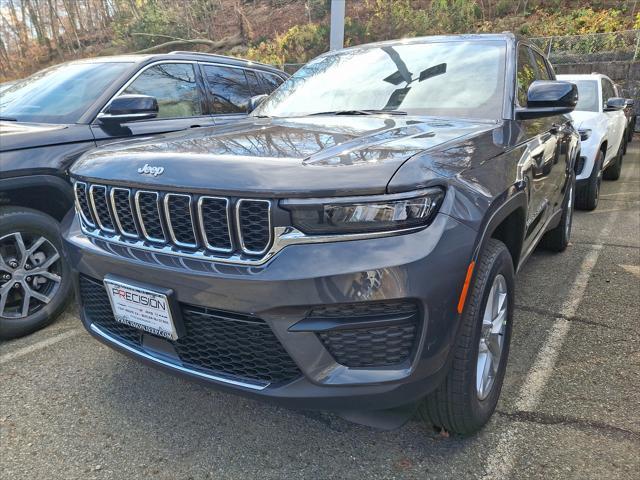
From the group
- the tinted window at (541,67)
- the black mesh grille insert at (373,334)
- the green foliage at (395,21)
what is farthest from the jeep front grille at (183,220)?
the green foliage at (395,21)

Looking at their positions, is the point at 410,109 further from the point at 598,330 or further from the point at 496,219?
the point at 598,330

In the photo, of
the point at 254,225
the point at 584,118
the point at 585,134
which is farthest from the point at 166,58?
the point at 584,118

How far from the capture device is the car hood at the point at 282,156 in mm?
1654

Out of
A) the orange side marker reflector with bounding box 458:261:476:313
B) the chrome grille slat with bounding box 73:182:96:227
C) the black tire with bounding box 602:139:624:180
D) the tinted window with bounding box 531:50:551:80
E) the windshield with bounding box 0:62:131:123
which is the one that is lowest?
the black tire with bounding box 602:139:624:180

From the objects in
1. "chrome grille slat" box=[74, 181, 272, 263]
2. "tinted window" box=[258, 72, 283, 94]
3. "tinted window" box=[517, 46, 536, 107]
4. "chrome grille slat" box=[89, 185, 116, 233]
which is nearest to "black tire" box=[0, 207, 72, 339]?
"chrome grille slat" box=[89, 185, 116, 233]

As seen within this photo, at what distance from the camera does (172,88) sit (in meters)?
4.21

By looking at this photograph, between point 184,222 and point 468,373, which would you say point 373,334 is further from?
point 184,222

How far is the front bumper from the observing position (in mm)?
1582

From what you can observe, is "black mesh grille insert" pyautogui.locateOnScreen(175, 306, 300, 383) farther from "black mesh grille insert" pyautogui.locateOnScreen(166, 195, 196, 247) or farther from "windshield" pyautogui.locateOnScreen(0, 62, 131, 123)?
"windshield" pyautogui.locateOnScreen(0, 62, 131, 123)

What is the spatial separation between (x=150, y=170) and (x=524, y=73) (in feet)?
7.86

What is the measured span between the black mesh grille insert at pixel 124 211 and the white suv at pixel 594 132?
4733 mm

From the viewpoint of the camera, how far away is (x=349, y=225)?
1.64m

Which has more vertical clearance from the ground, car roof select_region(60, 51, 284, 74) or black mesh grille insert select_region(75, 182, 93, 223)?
car roof select_region(60, 51, 284, 74)

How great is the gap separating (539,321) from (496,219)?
1551 mm
